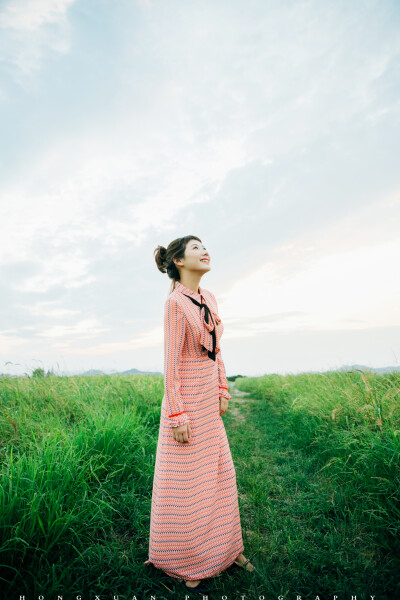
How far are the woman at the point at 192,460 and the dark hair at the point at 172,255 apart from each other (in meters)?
0.09

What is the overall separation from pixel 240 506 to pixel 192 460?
132 centimetres

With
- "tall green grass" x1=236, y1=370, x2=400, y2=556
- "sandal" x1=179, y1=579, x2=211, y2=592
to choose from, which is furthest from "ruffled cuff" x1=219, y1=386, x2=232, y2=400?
"tall green grass" x1=236, y1=370, x2=400, y2=556

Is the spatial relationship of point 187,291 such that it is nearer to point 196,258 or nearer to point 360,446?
point 196,258

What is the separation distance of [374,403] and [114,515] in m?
3.19

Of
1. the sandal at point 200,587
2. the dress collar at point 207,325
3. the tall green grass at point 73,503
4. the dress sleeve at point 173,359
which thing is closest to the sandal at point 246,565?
the sandal at point 200,587

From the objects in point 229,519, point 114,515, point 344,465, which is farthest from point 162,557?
point 344,465

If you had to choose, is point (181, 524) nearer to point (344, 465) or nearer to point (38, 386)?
point (344, 465)

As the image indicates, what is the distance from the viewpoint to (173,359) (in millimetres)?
2322

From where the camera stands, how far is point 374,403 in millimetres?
3852

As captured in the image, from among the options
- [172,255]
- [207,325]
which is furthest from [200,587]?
[172,255]

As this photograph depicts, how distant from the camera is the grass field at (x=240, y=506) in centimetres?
214

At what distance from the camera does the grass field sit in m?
2.14

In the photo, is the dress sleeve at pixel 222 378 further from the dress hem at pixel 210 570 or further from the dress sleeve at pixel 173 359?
the dress hem at pixel 210 570

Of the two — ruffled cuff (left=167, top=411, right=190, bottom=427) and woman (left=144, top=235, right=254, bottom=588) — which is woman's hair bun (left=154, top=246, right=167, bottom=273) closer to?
woman (left=144, top=235, right=254, bottom=588)
